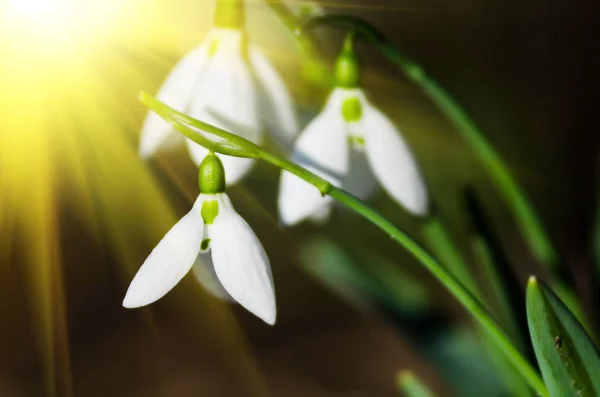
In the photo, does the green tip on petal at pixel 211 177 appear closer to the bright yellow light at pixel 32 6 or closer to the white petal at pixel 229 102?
the white petal at pixel 229 102

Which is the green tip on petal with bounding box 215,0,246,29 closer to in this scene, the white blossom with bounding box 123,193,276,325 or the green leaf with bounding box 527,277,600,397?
the white blossom with bounding box 123,193,276,325

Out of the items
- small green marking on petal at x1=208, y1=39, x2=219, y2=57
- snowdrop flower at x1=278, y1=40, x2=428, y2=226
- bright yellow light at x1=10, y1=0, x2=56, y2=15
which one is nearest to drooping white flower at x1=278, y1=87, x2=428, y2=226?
snowdrop flower at x1=278, y1=40, x2=428, y2=226

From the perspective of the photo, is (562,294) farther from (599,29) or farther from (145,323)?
(599,29)

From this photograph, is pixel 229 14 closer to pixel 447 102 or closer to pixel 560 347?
pixel 447 102

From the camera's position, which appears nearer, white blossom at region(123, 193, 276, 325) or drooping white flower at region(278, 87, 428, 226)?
white blossom at region(123, 193, 276, 325)

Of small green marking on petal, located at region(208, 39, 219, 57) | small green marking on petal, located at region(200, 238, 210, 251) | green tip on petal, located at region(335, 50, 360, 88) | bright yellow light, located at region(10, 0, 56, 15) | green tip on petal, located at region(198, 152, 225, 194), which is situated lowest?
small green marking on petal, located at region(200, 238, 210, 251)

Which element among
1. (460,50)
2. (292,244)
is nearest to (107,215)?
(292,244)

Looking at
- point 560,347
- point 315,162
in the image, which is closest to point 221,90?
point 315,162
